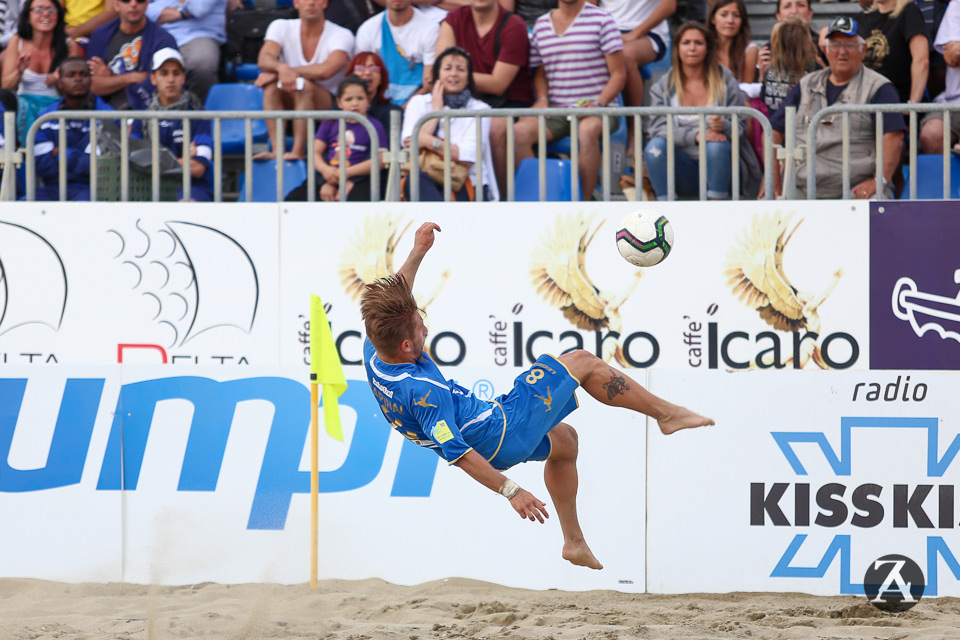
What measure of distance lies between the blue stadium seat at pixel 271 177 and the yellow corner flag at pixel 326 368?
222 centimetres

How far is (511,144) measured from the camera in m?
7.61

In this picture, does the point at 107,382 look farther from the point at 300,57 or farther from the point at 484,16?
the point at 484,16

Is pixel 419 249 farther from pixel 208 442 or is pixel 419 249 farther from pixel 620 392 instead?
pixel 208 442

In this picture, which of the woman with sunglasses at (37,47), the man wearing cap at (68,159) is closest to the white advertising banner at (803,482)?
the man wearing cap at (68,159)

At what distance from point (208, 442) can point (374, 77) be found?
3251 millimetres

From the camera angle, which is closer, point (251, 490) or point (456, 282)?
point (251, 490)

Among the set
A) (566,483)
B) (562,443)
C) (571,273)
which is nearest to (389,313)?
(562,443)

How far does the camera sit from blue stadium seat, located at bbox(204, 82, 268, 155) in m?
9.46

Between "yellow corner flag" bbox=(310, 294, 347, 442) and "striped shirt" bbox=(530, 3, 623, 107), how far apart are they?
9.83 ft

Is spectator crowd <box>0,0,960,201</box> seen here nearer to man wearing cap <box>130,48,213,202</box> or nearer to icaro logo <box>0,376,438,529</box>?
man wearing cap <box>130,48,213,202</box>

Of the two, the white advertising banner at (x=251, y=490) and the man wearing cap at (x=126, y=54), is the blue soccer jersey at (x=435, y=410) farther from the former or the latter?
the man wearing cap at (x=126, y=54)

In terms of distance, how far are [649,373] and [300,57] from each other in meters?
4.29

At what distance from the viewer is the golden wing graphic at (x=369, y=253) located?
303 inches

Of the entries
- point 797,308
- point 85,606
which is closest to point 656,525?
point 797,308
